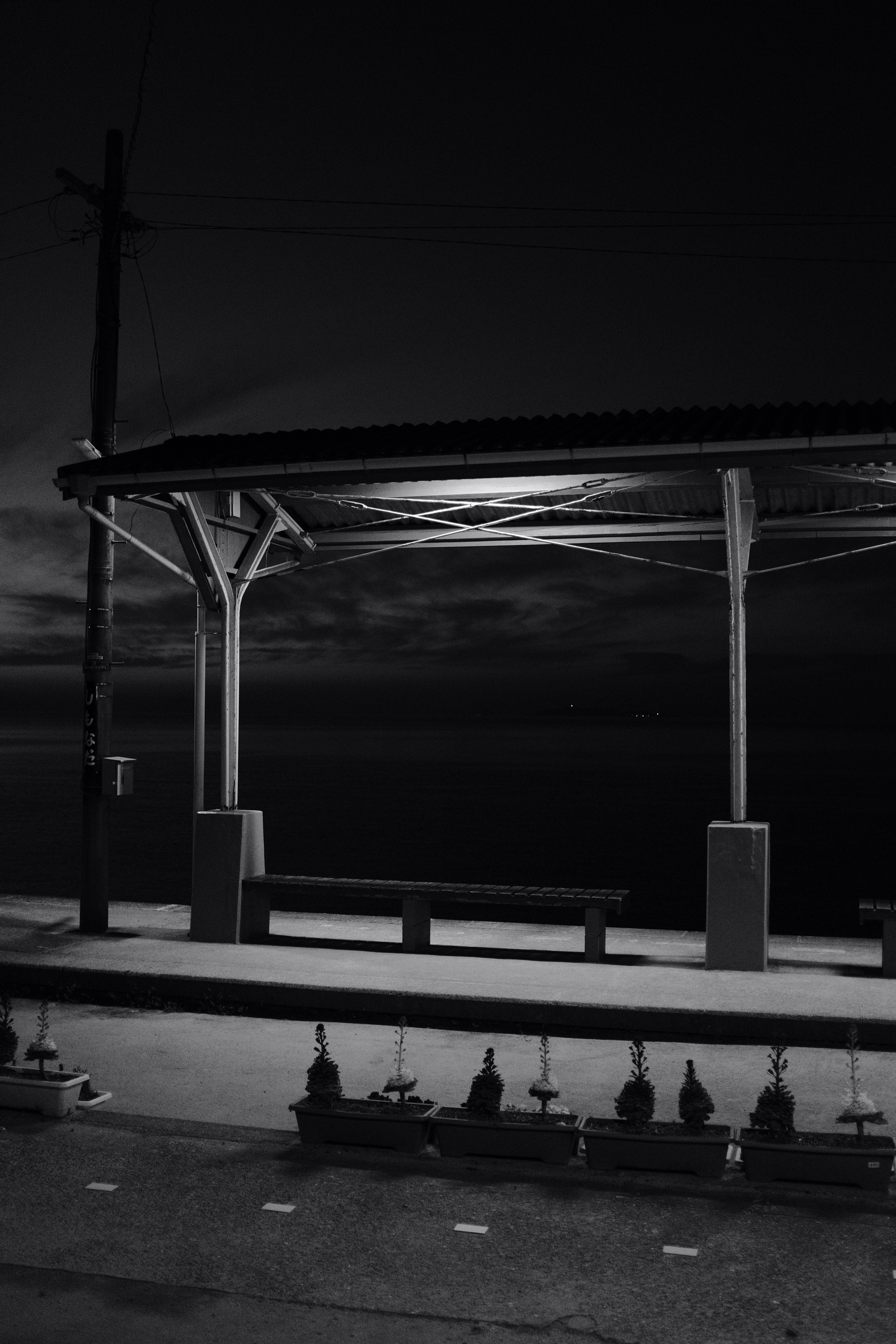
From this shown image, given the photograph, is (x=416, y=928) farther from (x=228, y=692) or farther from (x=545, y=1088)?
(x=545, y=1088)

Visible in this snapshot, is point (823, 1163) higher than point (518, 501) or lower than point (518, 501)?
lower

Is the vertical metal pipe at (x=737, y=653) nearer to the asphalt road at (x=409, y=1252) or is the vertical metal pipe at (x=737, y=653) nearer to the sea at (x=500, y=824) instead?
the asphalt road at (x=409, y=1252)

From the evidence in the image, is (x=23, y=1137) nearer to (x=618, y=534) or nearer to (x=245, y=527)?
(x=245, y=527)

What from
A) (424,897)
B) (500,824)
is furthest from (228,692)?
(500,824)

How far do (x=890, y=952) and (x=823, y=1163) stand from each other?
12.1ft

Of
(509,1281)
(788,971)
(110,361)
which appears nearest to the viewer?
(509,1281)

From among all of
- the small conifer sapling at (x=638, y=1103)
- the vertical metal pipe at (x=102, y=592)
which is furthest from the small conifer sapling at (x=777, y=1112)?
the vertical metal pipe at (x=102, y=592)

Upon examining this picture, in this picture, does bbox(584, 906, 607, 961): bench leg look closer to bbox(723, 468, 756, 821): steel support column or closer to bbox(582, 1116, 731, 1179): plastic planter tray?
bbox(723, 468, 756, 821): steel support column

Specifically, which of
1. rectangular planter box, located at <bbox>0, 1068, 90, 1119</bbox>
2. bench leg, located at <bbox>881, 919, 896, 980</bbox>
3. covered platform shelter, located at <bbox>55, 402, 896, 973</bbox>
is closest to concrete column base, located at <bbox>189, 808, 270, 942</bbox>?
covered platform shelter, located at <bbox>55, 402, 896, 973</bbox>

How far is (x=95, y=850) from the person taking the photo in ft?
34.5

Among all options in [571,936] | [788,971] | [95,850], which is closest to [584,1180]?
[788,971]

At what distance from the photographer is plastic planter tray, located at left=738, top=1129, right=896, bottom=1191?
16.7 feet

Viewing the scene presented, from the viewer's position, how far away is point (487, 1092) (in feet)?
18.2

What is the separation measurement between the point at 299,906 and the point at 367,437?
1205 centimetres
